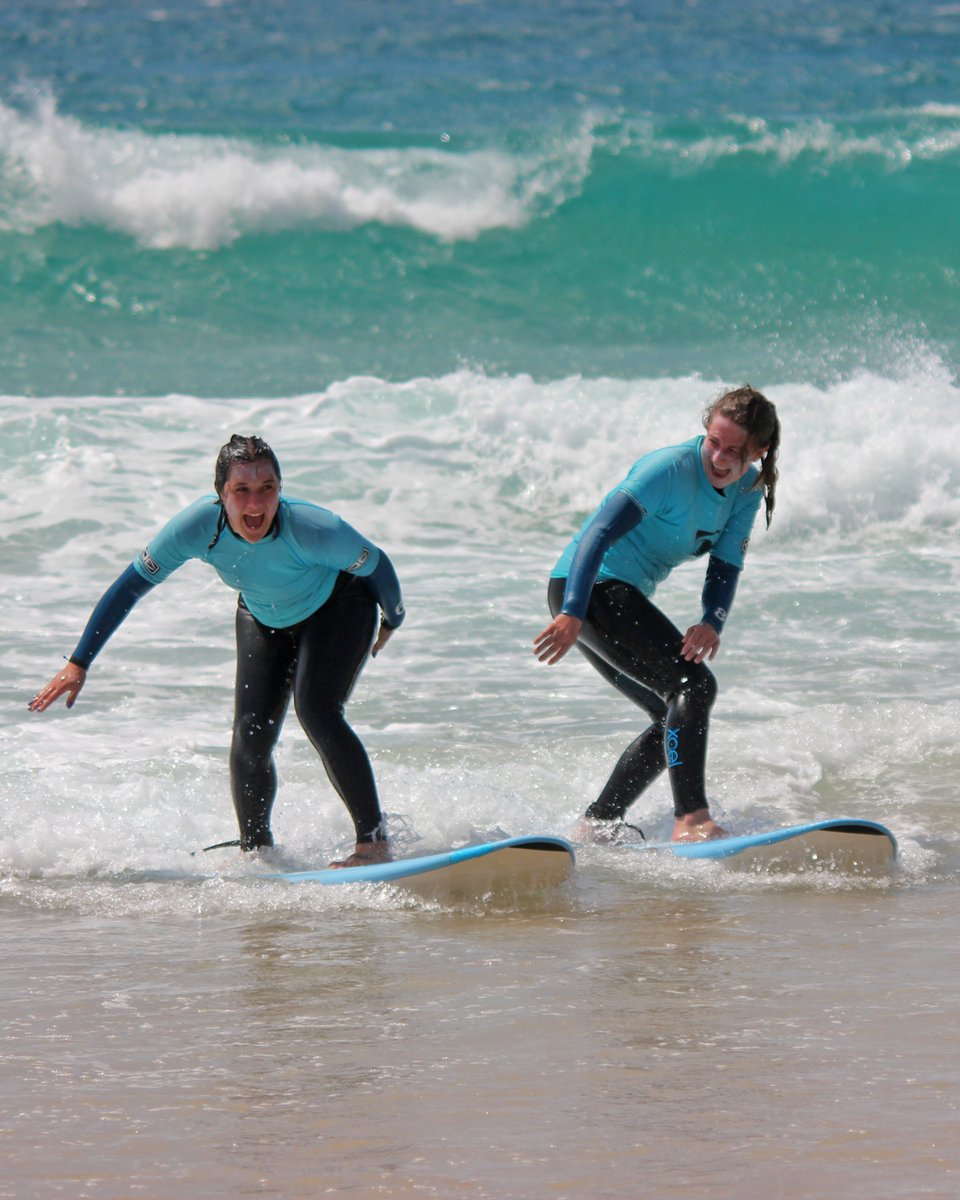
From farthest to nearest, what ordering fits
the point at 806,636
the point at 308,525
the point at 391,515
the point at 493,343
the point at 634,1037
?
the point at 493,343 → the point at 391,515 → the point at 806,636 → the point at 308,525 → the point at 634,1037

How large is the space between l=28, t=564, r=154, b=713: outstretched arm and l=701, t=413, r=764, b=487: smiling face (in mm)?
1783

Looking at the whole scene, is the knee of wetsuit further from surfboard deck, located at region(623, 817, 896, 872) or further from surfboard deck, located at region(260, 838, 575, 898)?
surfboard deck, located at region(260, 838, 575, 898)

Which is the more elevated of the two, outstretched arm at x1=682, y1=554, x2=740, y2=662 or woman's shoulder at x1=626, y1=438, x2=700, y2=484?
woman's shoulder at x1=626, y1=438, x2=700, y2=484

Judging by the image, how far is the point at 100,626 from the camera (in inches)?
185

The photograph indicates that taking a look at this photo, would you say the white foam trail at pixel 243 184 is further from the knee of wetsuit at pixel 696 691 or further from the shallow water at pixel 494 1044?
the shallow water at pixel 494 1044

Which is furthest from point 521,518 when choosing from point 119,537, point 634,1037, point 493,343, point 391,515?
point 634,1037

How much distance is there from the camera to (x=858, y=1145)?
2.63 meters

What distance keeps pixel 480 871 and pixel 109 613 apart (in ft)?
4.49

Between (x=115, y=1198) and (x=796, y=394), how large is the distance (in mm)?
11176

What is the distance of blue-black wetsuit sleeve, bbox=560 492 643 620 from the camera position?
4.80m

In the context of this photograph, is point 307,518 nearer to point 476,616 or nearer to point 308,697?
point 308,697

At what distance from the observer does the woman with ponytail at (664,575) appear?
4828 millimetres

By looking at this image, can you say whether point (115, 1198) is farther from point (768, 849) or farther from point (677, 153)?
point (677, 153)

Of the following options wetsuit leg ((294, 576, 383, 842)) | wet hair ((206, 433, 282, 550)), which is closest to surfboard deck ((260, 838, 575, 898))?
wetsuit leg ((294, 576, 383, 842))
